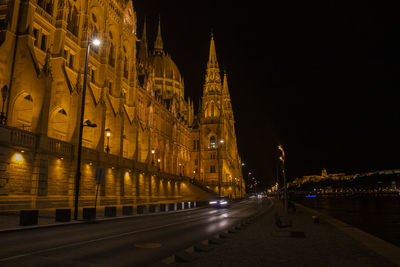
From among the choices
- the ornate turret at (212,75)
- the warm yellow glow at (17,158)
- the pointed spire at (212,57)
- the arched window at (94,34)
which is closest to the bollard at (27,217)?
the warm yellow glow at (17,158)

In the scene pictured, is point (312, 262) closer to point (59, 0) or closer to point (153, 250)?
point (153, 250)

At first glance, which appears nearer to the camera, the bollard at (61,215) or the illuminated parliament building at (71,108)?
the bollard at (61,215)

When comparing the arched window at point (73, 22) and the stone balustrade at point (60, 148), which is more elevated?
the arched window at point (73, 22)

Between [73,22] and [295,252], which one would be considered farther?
[73,22]

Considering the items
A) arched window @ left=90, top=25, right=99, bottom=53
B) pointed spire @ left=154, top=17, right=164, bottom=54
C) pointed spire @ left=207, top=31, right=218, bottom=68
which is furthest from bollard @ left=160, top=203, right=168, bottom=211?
pointed spire @ left=154, top=17, right=164, bottom=54

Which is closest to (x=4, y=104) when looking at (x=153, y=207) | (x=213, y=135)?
(x=153, y=207)

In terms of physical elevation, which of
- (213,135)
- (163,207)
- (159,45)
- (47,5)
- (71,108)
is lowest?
(163,207)

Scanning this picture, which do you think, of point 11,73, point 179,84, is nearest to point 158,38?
point 179,84

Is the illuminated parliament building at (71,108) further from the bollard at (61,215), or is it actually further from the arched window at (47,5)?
the bollard at (61,215)

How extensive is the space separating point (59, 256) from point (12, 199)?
16.0m

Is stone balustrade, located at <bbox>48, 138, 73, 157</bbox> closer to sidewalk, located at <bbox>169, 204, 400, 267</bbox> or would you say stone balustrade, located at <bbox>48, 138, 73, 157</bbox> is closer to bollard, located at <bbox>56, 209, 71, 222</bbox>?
bollard, located at <bbox>56, 209, 71, 222</bbox>

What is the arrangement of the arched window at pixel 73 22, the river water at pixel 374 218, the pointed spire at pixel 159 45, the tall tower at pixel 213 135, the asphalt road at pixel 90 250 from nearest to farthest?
1. the asphalt road at pixel 90 250
2. the river water at pixel 374 218
3. the arched window at pixel 73 22
4. the tall tower at pixel 213 135
5. the pointed spire at pixel 159 45

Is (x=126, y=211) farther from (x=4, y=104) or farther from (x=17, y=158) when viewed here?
(x=4, y=104)

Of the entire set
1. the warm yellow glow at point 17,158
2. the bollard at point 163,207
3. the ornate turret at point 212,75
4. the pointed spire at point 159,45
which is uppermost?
the pointed spire at point 159,45
